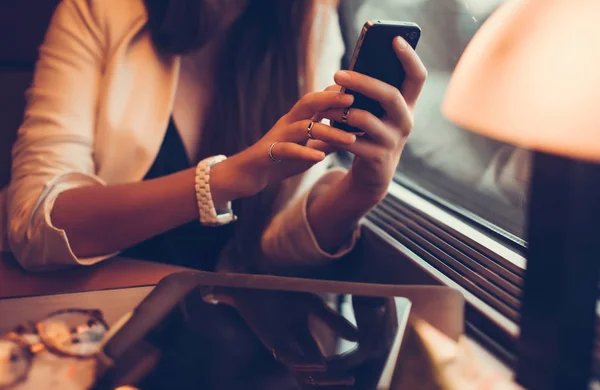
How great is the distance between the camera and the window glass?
0.70 meters

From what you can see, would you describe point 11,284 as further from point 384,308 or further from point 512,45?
point 512,45

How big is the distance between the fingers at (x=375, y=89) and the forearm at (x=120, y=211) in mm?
245

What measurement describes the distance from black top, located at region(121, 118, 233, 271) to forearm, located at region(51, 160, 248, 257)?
0.53 ft

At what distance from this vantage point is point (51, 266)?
68cm

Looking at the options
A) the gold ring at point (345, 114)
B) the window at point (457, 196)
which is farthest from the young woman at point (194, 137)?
the window at point (457, 196)

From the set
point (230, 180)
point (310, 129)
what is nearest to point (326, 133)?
point (310, 129)

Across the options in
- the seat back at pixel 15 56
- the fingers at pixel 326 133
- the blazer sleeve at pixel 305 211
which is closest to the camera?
the fingers at pixel 326 133

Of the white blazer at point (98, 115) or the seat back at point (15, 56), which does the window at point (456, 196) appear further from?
the seat back at point (15, 56)

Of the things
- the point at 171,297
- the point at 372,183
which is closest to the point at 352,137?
the point at 372,183

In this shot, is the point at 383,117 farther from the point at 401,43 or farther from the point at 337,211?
the point at 337,211

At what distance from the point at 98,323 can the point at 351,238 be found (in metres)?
0.41

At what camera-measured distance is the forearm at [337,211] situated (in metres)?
0.73

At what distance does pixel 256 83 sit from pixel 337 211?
28cm

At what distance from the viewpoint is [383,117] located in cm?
57
